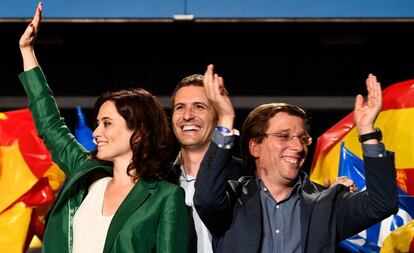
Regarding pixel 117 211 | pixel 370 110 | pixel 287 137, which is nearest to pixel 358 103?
pixel 370 110

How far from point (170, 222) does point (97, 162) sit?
32 cm

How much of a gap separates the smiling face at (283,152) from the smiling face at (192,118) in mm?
256

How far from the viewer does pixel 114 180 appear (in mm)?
1939

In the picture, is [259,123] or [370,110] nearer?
[370,110]

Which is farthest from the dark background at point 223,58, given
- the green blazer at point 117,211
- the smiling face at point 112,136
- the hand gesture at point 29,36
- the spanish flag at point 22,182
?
the smiling face at point 112,136

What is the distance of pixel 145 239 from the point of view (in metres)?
1.76

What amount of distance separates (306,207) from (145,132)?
50 centimetres

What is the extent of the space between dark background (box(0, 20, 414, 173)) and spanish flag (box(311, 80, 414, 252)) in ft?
3.94

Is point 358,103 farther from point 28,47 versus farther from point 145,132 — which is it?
point 28,47

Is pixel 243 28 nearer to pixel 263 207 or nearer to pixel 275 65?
pixel 275 65

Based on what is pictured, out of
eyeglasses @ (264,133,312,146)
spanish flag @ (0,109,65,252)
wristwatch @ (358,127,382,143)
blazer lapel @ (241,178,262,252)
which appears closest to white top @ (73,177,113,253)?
blazer lapel @ (241,178,262,252)

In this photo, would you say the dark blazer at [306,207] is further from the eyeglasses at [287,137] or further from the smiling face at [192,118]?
the smiling face at [192,118]

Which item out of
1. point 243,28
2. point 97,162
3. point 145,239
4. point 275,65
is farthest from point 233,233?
point 275,65

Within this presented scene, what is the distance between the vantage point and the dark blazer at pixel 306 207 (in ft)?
5.73
